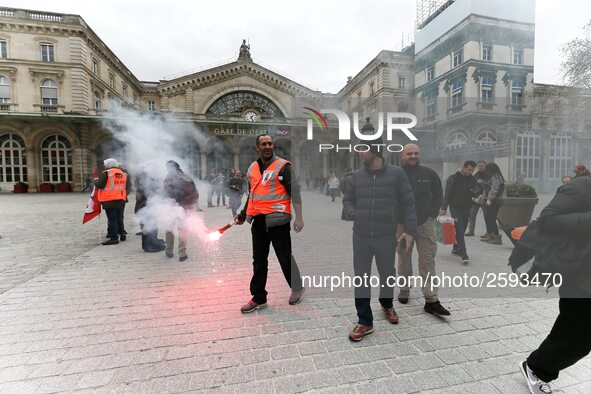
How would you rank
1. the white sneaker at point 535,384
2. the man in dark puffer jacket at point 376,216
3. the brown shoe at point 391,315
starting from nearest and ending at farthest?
the white sneaker at point 535,384, the man in dark puffer jacket at point 376,216, the brown shoe at point 391,315

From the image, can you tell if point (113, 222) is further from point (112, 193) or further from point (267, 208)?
point (267, 208)

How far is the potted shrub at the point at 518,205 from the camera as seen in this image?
196 inches

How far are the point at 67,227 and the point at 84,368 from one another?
8.38 meters

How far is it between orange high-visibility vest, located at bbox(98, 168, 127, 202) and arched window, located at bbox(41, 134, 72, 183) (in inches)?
1018

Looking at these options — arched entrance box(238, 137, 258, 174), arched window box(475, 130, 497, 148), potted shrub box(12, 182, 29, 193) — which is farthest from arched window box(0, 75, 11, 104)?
arched window box(475, 130, 497, 148)

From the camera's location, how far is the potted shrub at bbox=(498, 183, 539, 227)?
4.98 meters

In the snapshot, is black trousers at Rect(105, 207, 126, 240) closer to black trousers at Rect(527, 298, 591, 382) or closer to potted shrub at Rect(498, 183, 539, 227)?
black trousers at Rect(527, 298, 591, 382)

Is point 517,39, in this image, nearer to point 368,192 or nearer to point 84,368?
point 368,192

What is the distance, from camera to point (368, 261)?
114 inches

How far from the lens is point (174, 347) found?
263cm

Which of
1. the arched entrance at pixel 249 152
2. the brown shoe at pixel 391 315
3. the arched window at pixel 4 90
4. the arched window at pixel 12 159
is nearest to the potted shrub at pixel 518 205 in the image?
the brown shoe at pixel 391 315

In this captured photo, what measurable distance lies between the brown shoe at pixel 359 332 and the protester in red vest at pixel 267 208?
1087 mm

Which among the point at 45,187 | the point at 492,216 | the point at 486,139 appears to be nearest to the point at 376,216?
the point at 486,139

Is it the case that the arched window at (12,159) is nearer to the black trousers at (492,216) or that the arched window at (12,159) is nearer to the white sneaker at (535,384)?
the black trousers at (492,216)
